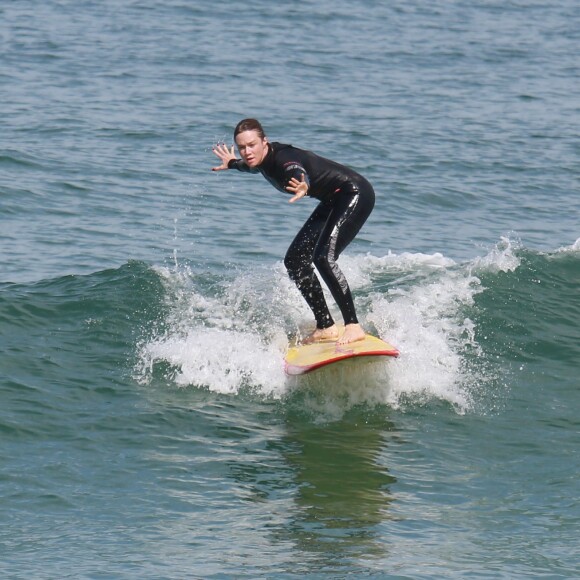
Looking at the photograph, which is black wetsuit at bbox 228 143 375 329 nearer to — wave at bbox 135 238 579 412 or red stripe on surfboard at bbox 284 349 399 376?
red stripe on surfboard at bbox 284 349 399 376

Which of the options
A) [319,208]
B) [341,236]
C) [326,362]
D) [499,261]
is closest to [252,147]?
[341,236]

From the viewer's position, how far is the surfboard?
32.9ft

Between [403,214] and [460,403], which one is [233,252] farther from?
[460,403]

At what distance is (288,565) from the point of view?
7676 mm

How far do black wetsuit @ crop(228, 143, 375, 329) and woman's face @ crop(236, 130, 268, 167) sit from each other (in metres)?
0.08

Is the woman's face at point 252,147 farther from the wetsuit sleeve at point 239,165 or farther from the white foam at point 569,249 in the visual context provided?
the white foam at point 569,249

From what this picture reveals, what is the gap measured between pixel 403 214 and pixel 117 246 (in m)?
4.79

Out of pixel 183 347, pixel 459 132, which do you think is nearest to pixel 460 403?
pixel 183 347

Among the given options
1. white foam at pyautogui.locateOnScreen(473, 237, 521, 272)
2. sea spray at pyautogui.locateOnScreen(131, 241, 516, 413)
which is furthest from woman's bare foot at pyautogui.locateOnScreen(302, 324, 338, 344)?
white foam at pyautogui.locateOnScreen(473, 237, 521, 272)

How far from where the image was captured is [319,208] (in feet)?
36.6

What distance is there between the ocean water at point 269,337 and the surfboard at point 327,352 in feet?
0.77

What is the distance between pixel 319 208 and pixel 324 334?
3.90 feet

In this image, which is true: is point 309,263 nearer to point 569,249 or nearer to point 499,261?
point 499,261

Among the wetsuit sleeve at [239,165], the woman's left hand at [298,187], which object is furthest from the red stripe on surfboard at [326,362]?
the wetsuit sleeve at [239,165]
